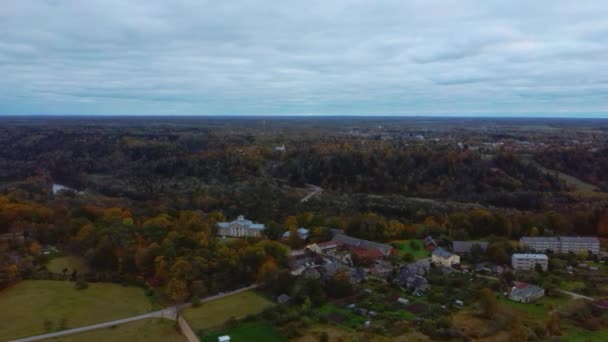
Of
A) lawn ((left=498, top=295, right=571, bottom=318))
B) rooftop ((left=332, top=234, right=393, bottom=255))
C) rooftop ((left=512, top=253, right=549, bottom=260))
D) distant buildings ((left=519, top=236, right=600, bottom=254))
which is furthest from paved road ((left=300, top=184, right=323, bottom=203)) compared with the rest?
lawn ((left=498, top=295, right=571, bottom=318))

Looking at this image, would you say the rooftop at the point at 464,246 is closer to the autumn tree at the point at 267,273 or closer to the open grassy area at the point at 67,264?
the autumn tree at the point at 267,273

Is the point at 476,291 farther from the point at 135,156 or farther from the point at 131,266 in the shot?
the point at 135,156

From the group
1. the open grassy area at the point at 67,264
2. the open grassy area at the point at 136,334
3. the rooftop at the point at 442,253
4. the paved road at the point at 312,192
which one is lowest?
the paved road at the point at 312,192

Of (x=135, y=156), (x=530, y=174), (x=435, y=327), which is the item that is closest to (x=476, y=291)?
(x=435, y=327)

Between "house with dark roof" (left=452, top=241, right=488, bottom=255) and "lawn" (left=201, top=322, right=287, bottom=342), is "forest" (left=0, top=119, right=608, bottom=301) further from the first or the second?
"lawn" (left=201, top=322, right=287, bottom=342)

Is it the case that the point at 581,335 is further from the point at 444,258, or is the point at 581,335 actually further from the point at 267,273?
the point at 267,273

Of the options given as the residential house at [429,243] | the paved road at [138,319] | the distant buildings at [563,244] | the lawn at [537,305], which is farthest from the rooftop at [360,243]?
the paved road at [138,319]
